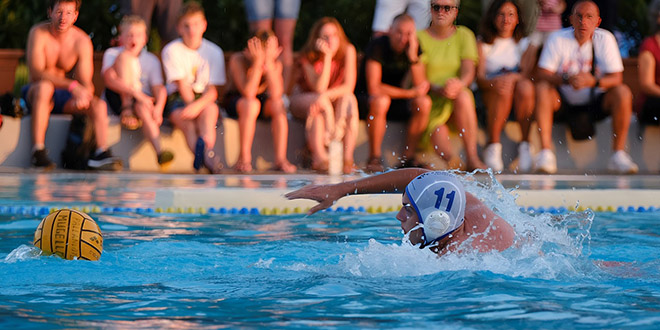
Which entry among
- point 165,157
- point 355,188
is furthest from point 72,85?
point 355,188

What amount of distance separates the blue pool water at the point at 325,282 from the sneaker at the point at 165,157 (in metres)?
2.96

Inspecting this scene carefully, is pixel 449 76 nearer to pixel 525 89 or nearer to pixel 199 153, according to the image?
A: pixel 525 89

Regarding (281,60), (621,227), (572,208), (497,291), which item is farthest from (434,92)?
(497,291)

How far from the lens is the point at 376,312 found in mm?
3457

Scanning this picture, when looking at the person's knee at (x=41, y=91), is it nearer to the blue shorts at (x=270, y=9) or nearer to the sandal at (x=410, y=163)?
the blue shorts at (x=270, y=9)

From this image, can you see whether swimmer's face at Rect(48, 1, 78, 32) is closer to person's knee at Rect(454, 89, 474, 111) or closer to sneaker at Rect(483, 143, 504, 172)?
Answer: person's knee at Rect(454, 89, 474, 111)

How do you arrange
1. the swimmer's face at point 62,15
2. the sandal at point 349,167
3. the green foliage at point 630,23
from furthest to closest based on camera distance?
1. the green foliage at point 630,23
2. the swimmer's face at point 62,15
3. the sandal at point 349,167

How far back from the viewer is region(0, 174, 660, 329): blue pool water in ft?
11.1

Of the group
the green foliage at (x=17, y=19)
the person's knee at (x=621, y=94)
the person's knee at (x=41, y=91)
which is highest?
the green foliage at (x=17, y=19)

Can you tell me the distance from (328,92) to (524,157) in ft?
6.42

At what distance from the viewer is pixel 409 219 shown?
4105 mm

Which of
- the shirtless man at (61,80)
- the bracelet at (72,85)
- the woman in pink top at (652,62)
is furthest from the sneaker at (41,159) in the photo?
the woman in pink top at (652,62)

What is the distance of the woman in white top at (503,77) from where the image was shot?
900 centimetres

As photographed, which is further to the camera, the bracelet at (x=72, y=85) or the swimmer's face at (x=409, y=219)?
the bracelet at (x=72, y=85)
